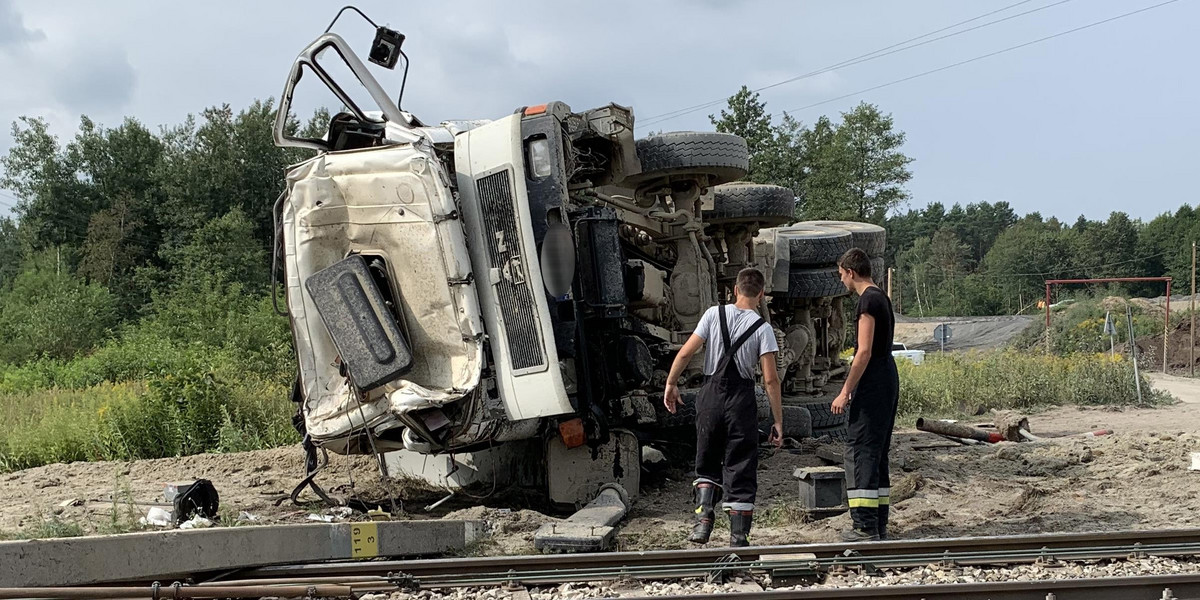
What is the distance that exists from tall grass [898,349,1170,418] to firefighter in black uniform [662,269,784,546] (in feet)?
28.9

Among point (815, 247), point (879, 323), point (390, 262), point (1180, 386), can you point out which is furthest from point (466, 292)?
point (1180, 386)

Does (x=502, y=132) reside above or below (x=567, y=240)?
above

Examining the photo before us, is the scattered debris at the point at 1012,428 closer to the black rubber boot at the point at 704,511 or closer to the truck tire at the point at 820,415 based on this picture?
the truck tire at the point at 820,415

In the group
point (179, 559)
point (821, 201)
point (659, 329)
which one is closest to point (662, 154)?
point (659, 329)

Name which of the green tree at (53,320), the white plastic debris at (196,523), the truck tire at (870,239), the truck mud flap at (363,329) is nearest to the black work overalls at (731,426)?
the truck mud flap at (363,329)

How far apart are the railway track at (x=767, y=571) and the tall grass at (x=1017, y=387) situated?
9.00 metres

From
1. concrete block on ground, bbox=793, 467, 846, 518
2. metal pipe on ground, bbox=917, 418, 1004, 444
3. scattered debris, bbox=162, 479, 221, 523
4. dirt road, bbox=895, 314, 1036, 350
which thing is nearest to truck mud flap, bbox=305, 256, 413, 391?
scattered debris, bbox=162, 479, 221, 523

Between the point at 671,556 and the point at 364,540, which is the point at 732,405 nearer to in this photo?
the point at 671,556

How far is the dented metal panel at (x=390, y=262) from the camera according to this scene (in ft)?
19.5

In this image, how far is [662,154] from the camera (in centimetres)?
771

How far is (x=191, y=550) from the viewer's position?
453 centimetres

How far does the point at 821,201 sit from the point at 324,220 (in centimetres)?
3446

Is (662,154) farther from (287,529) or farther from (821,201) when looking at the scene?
(821,201)

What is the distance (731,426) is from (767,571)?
0.94m
